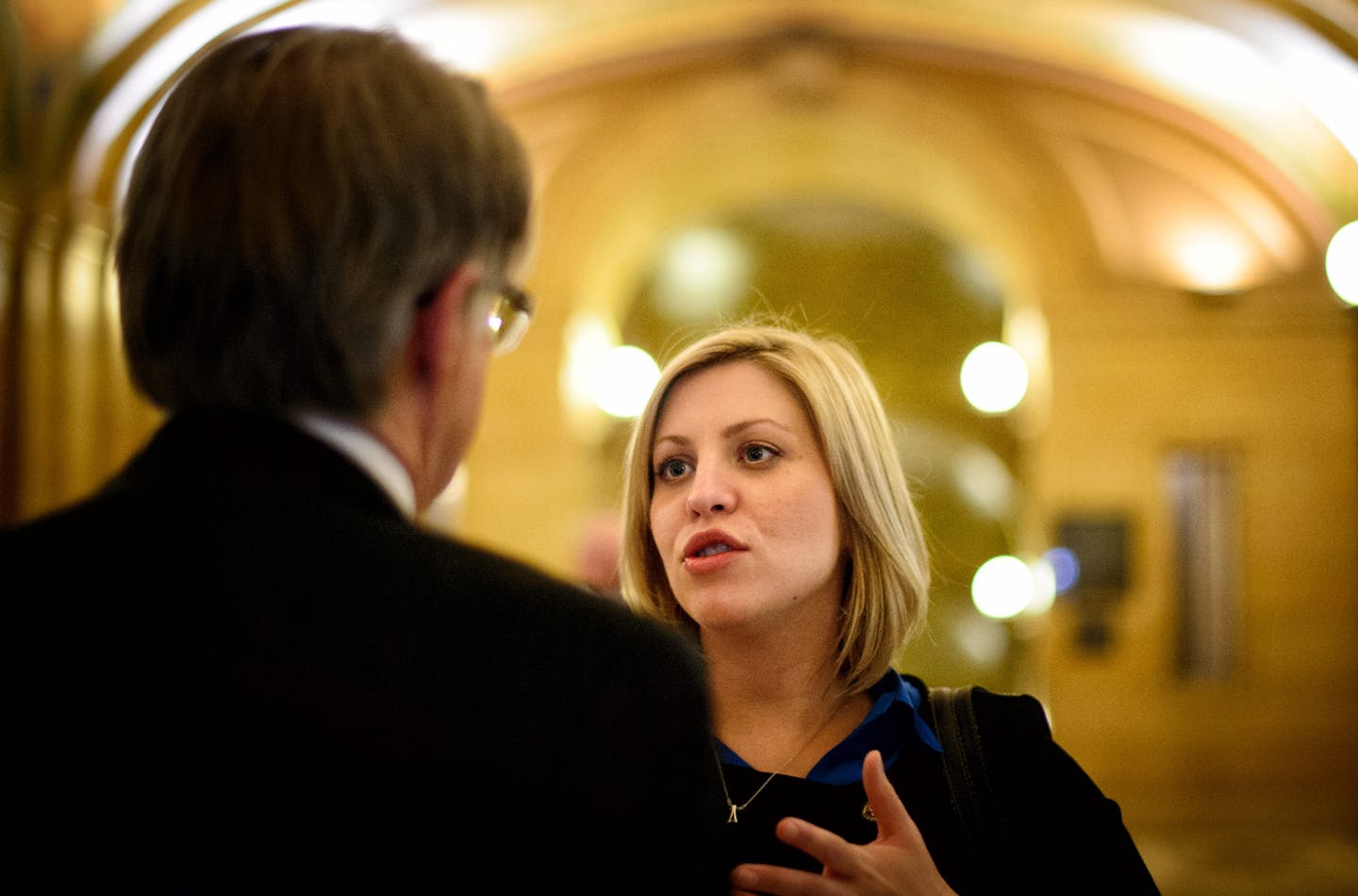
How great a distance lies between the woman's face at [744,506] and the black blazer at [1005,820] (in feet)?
0.86

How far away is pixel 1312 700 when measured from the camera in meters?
10.7

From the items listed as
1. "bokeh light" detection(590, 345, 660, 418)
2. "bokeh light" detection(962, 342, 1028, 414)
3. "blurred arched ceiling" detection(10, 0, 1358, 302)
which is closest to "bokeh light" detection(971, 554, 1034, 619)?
"bokeh light" detection(962, 342, 1028, 414)

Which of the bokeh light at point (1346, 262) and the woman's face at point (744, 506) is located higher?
the bokeh light at point (1346, 262)

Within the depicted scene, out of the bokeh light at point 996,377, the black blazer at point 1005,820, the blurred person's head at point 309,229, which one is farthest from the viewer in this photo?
the bokeh light at point 996,377

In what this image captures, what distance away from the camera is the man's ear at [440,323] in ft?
3.76

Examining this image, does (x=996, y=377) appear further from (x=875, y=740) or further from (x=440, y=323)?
(x=440, y=323)

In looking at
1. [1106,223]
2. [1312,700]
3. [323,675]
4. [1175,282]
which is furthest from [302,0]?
[1312,700]

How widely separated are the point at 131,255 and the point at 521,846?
63 centimetres

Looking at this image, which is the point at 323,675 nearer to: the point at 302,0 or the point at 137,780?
the point at 137,780

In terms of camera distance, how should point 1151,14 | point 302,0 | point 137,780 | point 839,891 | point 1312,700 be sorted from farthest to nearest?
point 1312,700
point 1151,14
point 302,0
point 839,891
point 137,780

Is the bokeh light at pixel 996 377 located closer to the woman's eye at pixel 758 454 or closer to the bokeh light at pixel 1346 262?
the bokeh light at pixel 1346 262

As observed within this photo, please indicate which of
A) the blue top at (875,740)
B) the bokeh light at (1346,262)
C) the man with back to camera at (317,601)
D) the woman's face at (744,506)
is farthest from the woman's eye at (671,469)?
the bokeh light at (1346,262)

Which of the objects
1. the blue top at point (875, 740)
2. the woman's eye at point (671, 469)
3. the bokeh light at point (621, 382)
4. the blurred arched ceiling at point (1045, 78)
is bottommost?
the blue top at point (875, 740)

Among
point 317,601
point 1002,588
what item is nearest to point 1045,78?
point 1002,588
